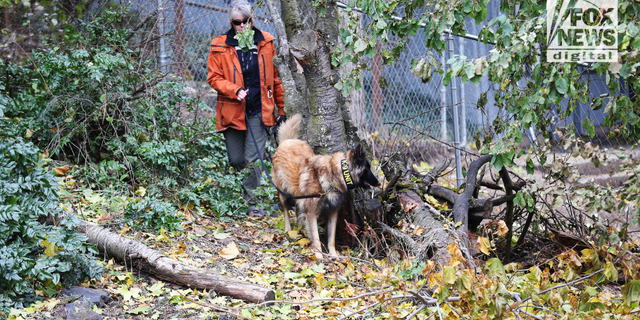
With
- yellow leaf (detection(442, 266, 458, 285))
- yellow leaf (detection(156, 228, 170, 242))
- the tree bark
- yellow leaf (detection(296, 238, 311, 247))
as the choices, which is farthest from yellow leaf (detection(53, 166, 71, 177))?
yellow leaf (detection(442, 266, 458, 285))

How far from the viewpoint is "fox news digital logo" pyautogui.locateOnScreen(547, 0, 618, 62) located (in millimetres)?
2316

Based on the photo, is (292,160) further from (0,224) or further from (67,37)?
(67,37)

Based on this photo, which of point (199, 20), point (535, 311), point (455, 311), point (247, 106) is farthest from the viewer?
point (199, 20)

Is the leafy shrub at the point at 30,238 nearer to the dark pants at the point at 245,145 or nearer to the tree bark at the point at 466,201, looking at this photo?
the dark pants at the point at 245,145

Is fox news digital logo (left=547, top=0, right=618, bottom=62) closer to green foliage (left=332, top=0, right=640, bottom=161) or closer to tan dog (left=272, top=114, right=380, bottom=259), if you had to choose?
green foliage (left=332, top=0, right=640, bottom=161)

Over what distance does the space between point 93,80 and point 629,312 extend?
18.1 ft

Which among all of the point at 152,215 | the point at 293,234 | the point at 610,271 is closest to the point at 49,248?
the point at 152,215

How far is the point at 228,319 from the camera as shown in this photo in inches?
126

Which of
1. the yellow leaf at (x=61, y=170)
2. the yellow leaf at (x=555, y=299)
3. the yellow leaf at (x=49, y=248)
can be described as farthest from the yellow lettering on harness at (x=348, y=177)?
the yellow leaf at (x=61, y=170)

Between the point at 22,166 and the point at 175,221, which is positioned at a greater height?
the point at 22,166

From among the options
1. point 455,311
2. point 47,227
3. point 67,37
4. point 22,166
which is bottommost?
point 455,311

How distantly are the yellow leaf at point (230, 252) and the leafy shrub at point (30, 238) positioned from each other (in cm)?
119

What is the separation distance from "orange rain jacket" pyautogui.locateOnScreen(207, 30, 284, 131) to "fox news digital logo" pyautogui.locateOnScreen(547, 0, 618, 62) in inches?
135

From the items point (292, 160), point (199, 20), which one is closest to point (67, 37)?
Answer: point (199, 20)
